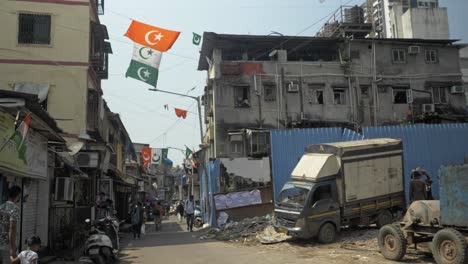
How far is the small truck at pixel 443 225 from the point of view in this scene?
9477mm

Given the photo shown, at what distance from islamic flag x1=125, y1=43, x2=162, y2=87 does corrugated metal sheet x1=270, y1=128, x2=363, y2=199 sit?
6.99 metres

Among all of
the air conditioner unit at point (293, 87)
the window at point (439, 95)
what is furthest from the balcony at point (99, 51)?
the window at point (439, 95)

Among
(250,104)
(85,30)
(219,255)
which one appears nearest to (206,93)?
(250,104)

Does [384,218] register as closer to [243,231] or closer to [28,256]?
[243,231]

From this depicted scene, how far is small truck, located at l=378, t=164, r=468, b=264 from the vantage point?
9477 millimetres

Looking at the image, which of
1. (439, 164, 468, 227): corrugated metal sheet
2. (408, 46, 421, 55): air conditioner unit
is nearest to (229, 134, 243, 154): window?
(408, 46, 421, 55): air conditioner unit

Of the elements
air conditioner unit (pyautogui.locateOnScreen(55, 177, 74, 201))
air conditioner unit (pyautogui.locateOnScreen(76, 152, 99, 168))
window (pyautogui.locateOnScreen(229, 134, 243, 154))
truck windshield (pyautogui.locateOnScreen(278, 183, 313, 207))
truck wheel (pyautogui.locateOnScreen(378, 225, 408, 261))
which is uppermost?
window (pyautogui.locateOnScreen(229, 134, 243, 154))

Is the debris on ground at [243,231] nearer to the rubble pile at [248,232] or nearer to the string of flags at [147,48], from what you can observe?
the rubble pile at [248,232]

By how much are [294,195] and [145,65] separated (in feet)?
22.6

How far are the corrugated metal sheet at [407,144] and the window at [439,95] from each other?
14.0m

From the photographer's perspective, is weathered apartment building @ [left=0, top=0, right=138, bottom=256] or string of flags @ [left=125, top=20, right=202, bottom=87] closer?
string of flags @ [left=125, top=20, right=202, bottom=87]

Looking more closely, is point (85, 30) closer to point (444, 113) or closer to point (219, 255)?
point (219, 255)

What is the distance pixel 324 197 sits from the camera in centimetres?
1581

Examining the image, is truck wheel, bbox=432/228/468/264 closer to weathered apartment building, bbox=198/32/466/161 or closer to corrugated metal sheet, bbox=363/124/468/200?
corrugated metal sheet, bbox=363/124/468/200
